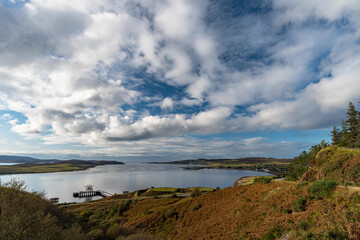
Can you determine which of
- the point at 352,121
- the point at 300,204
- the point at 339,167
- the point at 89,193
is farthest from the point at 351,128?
the point at 89,193

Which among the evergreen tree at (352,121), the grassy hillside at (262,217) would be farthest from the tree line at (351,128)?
the grassy hillside at (262,217)

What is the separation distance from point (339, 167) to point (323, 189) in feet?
56.6

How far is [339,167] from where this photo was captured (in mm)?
27500

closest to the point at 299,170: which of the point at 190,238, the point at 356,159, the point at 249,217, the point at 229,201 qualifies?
the point at 356,159

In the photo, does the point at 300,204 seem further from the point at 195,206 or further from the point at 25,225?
the point at 25,225

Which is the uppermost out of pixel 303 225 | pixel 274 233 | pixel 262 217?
pixel 303 225

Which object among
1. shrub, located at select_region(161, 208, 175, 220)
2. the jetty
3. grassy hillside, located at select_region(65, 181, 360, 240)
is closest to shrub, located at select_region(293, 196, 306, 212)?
grassy hillside, located at select_region(65, 181, 360, 240)

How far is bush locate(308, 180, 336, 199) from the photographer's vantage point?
1552 cm

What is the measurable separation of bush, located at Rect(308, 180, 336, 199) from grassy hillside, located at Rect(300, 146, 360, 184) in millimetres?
7073

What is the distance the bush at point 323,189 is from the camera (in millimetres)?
15516

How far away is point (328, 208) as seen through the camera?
13.3 meters

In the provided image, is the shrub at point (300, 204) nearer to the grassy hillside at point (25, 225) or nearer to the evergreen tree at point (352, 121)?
the grassy hillside at point (25, 225)

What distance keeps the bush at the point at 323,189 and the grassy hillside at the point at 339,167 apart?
707 centimetres

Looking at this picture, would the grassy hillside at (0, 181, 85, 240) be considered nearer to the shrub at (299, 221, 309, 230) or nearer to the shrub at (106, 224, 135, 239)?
the shrub at (106, 224, 135, 239)
